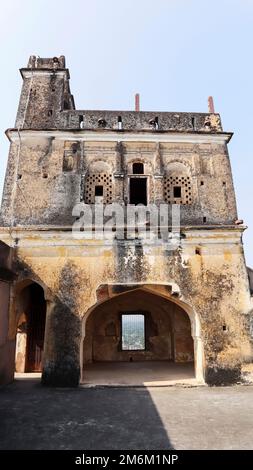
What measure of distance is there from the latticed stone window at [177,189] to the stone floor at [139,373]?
5.58 m

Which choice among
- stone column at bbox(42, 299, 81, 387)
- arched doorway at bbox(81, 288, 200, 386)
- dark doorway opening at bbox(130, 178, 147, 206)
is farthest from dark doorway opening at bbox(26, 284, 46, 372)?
dark doorway opening at bbox(130, 178, 147, 206)

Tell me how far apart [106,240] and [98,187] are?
2.15m

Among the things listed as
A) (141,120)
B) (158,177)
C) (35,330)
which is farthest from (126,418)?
(141,120)

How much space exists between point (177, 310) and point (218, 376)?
4.43 metres

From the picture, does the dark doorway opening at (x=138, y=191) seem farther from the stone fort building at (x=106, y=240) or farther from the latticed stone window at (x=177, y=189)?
the latticed stone window at (x=177, y=189)

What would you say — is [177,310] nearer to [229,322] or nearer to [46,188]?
[229,322]

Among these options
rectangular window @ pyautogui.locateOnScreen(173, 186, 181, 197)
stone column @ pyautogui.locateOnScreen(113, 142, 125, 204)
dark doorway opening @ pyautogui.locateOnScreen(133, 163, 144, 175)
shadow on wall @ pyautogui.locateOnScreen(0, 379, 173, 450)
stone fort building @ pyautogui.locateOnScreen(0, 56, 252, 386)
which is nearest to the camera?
shadow on wall @ pyautogui.locateOnScreen(0, 379, 173, 450)

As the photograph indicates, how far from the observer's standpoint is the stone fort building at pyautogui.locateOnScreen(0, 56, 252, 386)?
919 centimetres

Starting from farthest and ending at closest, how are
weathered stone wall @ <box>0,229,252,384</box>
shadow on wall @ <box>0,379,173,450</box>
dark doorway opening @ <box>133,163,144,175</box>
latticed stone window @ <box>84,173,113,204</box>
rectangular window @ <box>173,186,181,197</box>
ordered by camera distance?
dark doorway opening @ <box>133,163,144,175</box> → rectangular window @ <box>173,186,181,197</box> → latticed stone window @ <box>84,173,113,204</box> → weathered stone wall @ <box>0,229,252,384</box> → shadow on wall @ <box>0,379,173,450</box>

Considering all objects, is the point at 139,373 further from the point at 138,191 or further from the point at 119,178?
the point at 119,178

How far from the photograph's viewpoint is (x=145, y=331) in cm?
1398

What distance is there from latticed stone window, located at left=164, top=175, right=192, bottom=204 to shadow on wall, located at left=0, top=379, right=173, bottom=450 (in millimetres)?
5927

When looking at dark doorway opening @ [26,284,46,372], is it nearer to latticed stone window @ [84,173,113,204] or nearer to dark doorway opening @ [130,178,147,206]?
latticed stone window @ [84,173,113,204]

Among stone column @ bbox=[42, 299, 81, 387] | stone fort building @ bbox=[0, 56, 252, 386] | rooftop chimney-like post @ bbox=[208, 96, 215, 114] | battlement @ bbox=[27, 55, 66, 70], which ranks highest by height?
battlement @ bbox=[27, 55, 66, 70]
